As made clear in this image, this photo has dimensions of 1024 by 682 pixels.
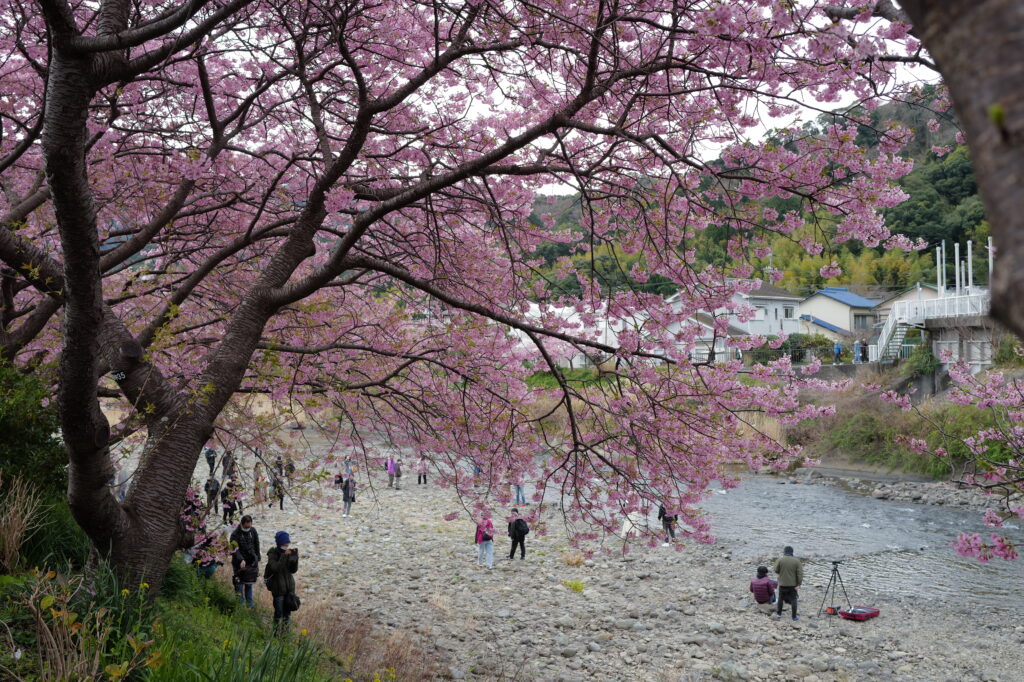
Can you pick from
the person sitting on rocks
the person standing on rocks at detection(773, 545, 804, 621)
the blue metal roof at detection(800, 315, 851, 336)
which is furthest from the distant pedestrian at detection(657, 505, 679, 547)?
the blue metal roof at detection(800, 315, 851, 336)

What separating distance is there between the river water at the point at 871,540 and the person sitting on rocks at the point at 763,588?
1990mm

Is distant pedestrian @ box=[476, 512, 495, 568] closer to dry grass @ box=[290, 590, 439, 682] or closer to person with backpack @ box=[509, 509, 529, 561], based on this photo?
person with backpack @ box=[509, 509, 529, 561]

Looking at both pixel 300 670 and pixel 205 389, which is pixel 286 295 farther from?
pixel 300 670

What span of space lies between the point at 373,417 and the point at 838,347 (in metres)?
32.6

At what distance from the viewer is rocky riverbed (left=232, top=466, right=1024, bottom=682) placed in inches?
374

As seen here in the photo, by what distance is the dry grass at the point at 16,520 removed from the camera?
18.0 feet

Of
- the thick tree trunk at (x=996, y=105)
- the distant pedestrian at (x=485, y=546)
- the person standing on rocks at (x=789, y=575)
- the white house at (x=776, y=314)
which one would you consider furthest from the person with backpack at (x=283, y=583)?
the white house at (x=776, y=314)

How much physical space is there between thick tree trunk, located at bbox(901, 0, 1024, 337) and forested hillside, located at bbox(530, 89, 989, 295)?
3.60m

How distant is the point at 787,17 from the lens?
4414 mm

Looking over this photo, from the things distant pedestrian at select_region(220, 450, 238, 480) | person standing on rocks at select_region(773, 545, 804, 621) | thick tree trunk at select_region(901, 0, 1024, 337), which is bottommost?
person standing on rocks at select_region(773, 545, 804, 621)

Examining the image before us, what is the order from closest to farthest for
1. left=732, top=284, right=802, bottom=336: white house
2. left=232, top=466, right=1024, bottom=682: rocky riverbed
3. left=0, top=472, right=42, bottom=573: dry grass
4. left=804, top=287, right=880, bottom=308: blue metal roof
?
left=0, top=472, right=42, bottom=573: dry grass < left=232, top=466, right=1024, bottom=682: rocky riverbed < left=732, top=284, right=802, bottom=336: white house < left=804, top=287, right=880, bottom=308: blue metal roof

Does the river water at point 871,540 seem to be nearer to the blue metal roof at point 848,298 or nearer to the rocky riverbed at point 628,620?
the rocky riverbed at point 628,620

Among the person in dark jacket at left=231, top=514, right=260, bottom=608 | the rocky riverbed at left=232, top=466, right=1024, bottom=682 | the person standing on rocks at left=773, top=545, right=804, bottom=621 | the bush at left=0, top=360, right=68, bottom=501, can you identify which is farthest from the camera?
the person standing on rocks at left=773, top=545, right=804, bottom=621

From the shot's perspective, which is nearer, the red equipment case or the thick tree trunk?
the thick tree trunk
